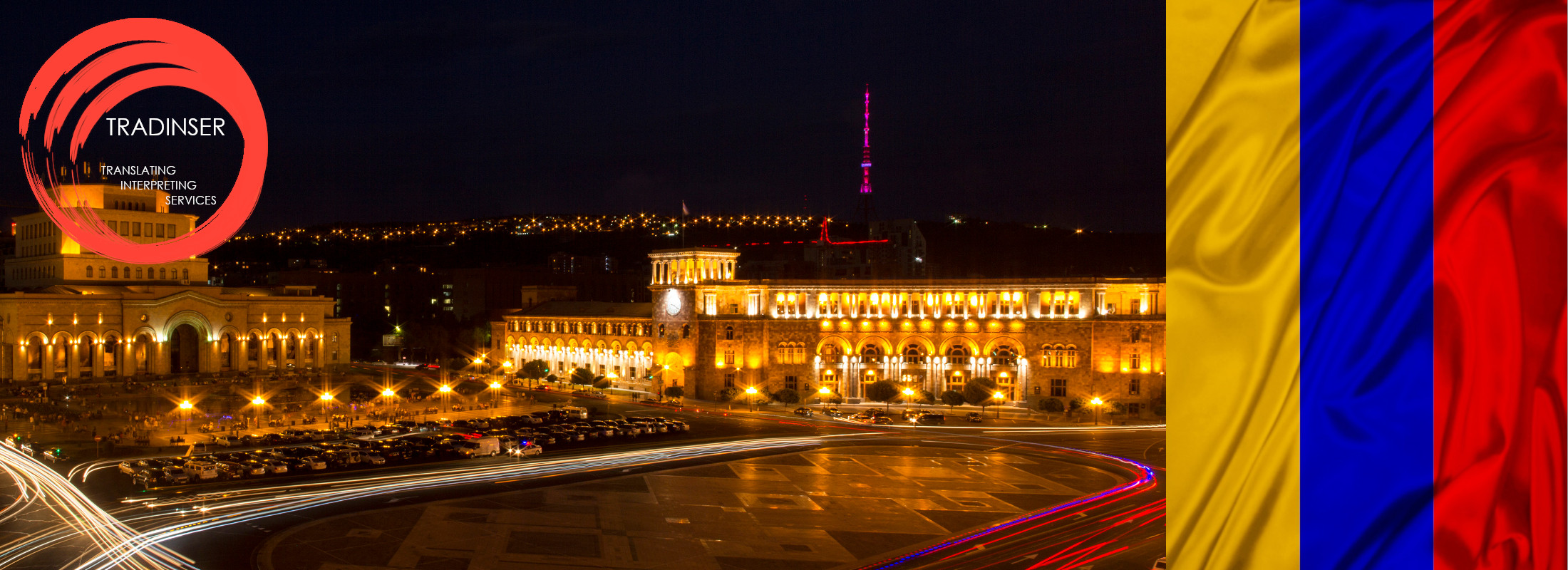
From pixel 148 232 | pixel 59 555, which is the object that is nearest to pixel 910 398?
pixel 59 555

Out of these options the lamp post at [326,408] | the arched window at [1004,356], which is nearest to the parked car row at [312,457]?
the lamp post at [326,408]

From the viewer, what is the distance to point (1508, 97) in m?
1.83

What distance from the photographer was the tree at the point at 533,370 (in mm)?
71250

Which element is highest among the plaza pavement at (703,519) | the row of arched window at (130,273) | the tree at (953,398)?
the row of arched window at (130,273)

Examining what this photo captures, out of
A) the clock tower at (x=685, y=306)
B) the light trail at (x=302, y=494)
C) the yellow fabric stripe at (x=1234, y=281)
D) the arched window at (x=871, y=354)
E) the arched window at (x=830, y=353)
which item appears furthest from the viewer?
the clock tower at (x=685, y=306)

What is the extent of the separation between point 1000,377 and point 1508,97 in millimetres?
59509

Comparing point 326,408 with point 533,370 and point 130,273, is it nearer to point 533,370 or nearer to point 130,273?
point 533,370

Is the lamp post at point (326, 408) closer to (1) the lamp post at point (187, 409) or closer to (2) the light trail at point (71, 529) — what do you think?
(1) the lamp post at point (187, 409)

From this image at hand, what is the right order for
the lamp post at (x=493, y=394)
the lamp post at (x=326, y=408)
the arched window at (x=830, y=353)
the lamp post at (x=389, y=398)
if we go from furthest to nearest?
the arched window at (x=830, y=353), the lamp post at (x=389, y=398), the lamp post at (x=493, y=394), the lamp post at (x=326, y=408)

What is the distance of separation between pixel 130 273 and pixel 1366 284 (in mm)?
94947

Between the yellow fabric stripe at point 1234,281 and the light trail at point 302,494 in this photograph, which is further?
the light trail at point 302,494

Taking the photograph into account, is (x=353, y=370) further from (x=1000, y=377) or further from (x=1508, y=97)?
(x=1508, y=97)

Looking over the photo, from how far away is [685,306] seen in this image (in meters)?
66.3

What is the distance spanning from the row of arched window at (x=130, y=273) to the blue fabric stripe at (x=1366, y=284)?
93.8 metres
